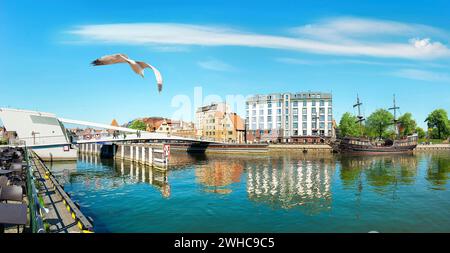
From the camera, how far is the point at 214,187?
3122cm

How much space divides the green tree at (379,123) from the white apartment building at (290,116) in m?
13.3

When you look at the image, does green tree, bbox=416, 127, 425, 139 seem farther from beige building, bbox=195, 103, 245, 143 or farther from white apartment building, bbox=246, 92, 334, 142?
beige building, bbox=195, 103, 245, 143

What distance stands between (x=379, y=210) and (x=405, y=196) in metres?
6.53

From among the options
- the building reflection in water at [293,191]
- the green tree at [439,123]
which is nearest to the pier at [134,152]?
the building reflection in water at [293,191]

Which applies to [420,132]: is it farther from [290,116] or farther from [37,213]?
[37,213]

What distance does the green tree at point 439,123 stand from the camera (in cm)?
11294

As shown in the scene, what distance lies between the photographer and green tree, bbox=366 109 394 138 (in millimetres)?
108981

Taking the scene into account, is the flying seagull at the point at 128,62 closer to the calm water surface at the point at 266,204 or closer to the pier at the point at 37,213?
the pier at the point at 37,213

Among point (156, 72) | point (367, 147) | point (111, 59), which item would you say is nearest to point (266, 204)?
point (156, 72)

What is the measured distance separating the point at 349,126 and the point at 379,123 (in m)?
10.3

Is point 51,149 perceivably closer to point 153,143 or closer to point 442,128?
point 153,143

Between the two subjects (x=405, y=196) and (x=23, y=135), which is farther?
(x=23, y=135)

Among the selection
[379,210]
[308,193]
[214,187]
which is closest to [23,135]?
[214,187]
